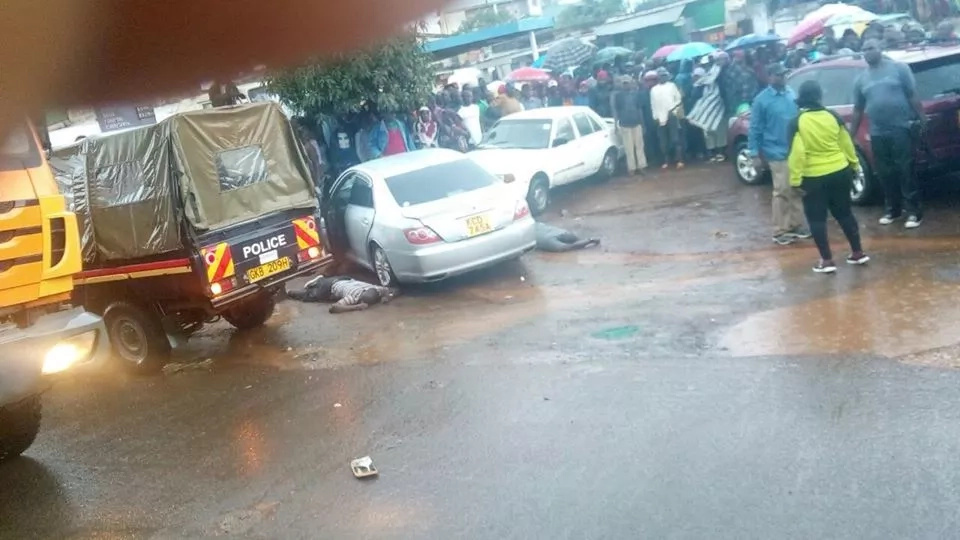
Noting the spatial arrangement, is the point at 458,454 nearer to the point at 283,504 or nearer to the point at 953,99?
Answer: the point at 283,504

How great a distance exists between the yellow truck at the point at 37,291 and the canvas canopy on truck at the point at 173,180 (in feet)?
9.22

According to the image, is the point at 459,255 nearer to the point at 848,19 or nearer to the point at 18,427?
the point at 18,427

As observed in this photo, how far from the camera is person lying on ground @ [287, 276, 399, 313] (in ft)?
31.5

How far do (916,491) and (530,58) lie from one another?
2993 cm

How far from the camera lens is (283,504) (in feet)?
16.1

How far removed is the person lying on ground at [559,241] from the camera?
1084cm

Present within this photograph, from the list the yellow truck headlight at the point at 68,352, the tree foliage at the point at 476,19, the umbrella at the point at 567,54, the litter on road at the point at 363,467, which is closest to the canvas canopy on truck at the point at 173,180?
the yellow truck headlight at the point at 68,352

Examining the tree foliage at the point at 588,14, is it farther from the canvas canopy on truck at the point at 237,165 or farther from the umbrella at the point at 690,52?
the canvas canopy on truck at the point at 237,165

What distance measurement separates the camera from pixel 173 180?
8234 mm

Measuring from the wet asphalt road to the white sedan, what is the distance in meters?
4.16

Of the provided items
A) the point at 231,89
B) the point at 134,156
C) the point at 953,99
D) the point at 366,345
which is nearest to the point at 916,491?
the point at 231,89

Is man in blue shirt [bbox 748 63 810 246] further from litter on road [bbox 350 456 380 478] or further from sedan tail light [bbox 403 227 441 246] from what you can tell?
litter on road [bbox 350 456 380 478]

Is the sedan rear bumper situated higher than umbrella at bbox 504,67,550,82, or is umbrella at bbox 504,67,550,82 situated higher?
umbrella at bbox 504,67,550,82

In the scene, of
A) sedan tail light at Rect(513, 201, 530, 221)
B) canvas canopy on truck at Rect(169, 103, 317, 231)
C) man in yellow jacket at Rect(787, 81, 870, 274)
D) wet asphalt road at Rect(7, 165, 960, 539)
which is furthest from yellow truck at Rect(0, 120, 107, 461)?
man in yellow jacket at Rect(787, 81, 870, 274)
